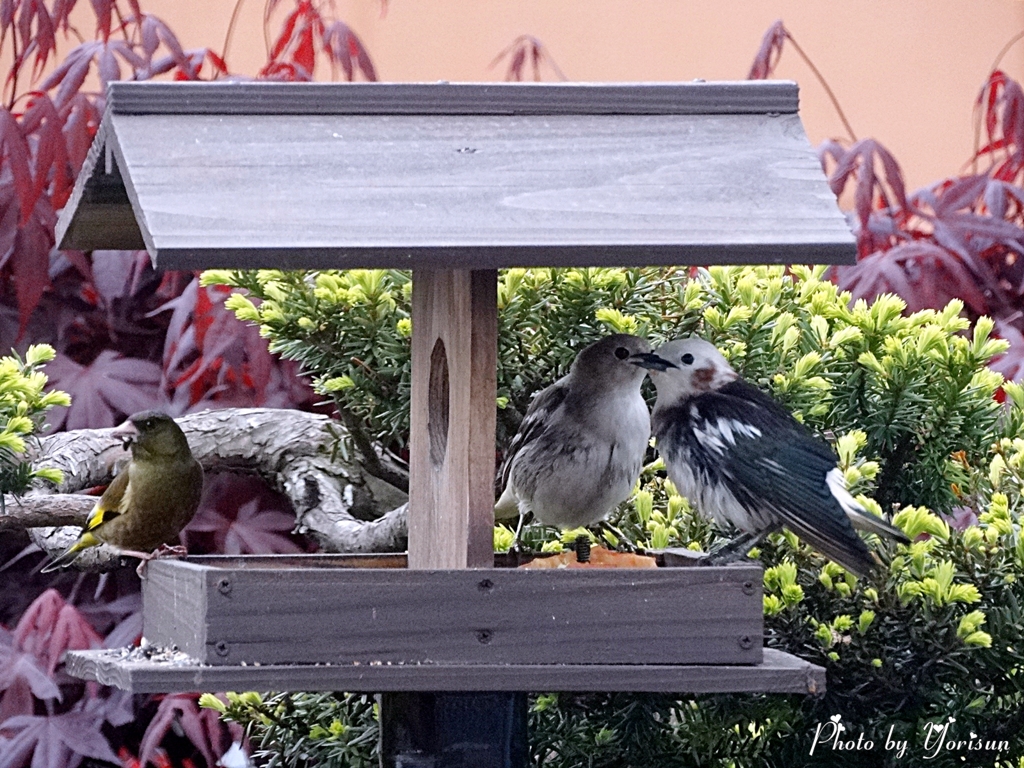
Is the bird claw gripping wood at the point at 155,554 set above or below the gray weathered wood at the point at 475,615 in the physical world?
above

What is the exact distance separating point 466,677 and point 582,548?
0.69m

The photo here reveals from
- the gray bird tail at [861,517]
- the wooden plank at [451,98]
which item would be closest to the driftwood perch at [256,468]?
the gray bird tail at [861,517]

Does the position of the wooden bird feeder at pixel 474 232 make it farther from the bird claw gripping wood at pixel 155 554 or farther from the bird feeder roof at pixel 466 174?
the bird claw gripping wood at pixel 155 554

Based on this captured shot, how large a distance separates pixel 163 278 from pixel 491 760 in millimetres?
1677

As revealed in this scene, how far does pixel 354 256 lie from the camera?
1997 mm

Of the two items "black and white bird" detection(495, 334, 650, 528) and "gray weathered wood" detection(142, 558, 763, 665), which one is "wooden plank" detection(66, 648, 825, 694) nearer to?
"gray weathered wood" detection(142, 558, 763, 665)

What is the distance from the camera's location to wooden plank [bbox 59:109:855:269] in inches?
79.4

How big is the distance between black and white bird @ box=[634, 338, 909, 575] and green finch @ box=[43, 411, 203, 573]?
971 millimetres

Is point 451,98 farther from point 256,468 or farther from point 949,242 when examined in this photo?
point 949,242

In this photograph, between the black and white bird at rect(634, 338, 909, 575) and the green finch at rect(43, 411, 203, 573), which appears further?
the green finch at rect(43, 411, 203, 573)

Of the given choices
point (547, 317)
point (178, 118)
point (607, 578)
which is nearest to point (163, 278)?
point (547, 317)

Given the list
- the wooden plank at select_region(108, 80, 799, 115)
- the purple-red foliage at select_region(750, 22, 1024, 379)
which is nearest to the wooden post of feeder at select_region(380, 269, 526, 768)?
the wooden plank at select_region(108, 80, 799, 115)

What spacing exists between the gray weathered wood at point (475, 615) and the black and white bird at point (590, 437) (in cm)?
51

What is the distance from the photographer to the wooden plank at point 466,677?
2.20 metres
